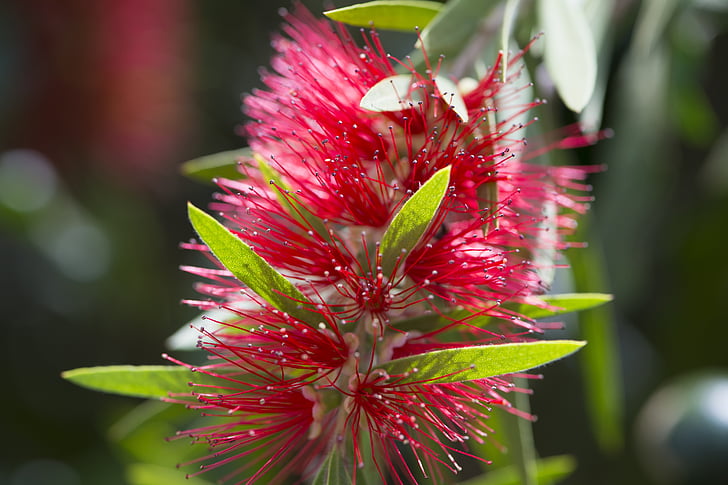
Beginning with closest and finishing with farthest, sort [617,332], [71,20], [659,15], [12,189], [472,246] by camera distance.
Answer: [472,246] < [659,15] < [617,332] < [12,189] < [71,20]

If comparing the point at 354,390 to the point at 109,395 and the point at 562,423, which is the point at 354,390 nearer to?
the point at 562,423

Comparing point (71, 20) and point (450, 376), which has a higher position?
point (71, 20)

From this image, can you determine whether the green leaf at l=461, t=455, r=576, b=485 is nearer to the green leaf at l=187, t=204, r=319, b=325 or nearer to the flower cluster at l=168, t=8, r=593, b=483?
the flower cluster at l=168, t=8, r=593, b=483

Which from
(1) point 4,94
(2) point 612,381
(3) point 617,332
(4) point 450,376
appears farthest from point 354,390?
(1) point 4,94

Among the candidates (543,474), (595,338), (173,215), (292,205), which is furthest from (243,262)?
(173,215)

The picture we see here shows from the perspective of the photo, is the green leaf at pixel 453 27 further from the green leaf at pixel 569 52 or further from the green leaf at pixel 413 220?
the green leaf at pixel 413 220

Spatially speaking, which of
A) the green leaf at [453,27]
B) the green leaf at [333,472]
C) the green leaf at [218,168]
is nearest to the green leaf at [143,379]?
the green leaf at [333,472]
